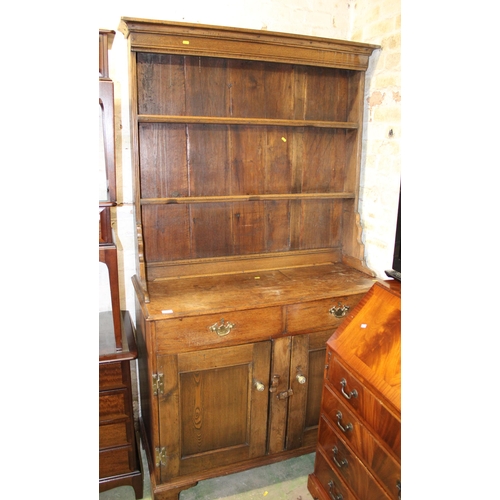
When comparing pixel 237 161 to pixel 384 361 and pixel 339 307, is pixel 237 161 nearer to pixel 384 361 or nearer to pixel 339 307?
pixel 339 307

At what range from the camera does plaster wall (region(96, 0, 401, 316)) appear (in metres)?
1.98

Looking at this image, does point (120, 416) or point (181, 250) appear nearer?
point (120, 416)

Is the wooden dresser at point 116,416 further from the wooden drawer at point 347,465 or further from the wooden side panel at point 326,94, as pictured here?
the wooden side panel at point 326,94

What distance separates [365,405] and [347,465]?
1.03 feet

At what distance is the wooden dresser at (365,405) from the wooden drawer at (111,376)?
851mm

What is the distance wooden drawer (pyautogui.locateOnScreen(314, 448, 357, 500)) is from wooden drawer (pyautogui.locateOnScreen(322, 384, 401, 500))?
0.20 meters

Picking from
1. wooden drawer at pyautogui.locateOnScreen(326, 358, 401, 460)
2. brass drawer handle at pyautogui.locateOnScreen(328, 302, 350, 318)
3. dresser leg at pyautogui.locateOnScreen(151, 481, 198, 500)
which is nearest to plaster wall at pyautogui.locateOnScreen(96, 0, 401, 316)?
brass drawer handle at pyautogui.locateOnScreen(328, 302, 350, 318)

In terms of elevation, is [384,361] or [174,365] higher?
[384,361]

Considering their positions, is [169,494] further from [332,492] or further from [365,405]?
[365,405]

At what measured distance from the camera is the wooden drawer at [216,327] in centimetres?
173
